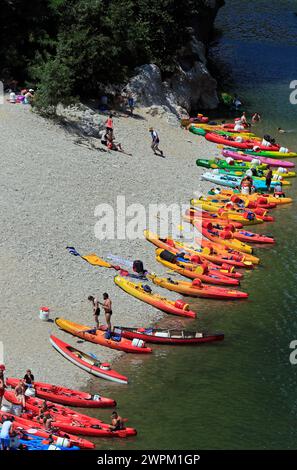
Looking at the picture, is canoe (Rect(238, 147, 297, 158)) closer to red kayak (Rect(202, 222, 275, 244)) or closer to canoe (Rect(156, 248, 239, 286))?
red kayak (Rect(202, 222, 275, 244))

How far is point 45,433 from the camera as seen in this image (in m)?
32.9

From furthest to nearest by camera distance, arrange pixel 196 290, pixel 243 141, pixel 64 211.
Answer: pixel 243 141, pixel 64 211, pixel 196 290

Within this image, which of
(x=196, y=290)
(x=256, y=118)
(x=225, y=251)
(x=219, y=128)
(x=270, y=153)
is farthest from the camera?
(x=256, y=118)

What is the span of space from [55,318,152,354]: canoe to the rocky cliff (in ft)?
88.2

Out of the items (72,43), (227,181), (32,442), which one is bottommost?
(32,442)

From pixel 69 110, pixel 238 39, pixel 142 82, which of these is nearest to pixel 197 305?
pixel 69 110

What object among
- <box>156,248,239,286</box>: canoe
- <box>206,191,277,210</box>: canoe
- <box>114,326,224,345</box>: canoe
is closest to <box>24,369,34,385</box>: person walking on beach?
<box>114,326,224,345</box>: canoe

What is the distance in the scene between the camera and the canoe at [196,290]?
4459cm

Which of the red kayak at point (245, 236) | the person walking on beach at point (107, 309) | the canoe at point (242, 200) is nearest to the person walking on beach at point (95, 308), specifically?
the person walking on beach at point (107, 309)

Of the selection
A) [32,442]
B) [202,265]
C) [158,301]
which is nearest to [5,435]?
[32,442]

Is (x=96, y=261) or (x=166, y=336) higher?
(x=96, y=261)

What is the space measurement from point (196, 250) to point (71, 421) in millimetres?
16152

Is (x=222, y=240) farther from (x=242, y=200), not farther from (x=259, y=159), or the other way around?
(x=259, y=159)

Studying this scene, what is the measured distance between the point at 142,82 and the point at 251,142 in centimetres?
808
